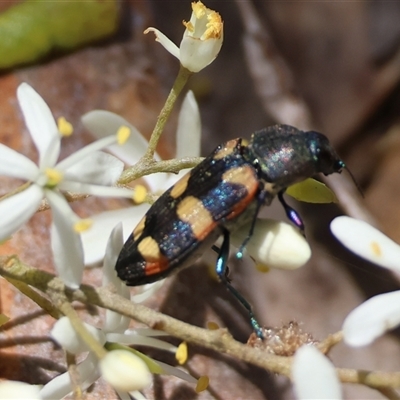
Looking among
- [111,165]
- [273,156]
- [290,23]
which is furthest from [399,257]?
[290,23]

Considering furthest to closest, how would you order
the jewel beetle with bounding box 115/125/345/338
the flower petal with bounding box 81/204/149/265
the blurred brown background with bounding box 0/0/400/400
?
the blurred brown background with bounding box 0/0/400/400 → the flower petal with bounding box 81/204/149/265 → the jewel beetle with bounding box 115/125/345/338

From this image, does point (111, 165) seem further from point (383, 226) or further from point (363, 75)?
point (363, 75)

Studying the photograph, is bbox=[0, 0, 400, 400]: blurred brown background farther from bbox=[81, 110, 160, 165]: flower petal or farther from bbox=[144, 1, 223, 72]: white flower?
bbox=[144, 1, 223, 72]: white flower

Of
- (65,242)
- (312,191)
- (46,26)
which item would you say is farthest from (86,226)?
(46,26)

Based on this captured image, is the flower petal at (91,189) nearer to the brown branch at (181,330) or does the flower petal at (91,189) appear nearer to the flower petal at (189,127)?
the brown branch at (181,330)

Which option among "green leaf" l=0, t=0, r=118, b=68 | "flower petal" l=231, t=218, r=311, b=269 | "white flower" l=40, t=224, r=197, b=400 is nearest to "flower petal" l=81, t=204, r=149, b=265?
"white flower" l=40, t=224, r=197, b=400

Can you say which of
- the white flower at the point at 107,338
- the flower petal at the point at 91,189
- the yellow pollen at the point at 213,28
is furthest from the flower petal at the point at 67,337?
the yellow pollen at the point at 213,28

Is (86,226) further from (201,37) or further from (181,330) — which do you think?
(201,37)
